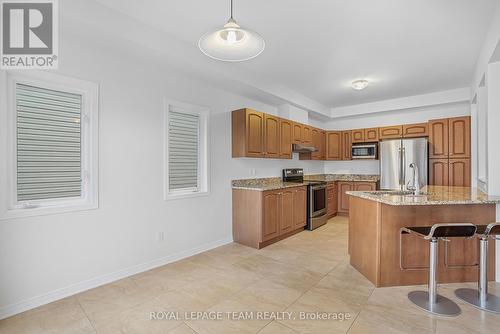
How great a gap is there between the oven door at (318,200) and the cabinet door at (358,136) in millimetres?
1746

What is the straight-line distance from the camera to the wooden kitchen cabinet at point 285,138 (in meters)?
4.91

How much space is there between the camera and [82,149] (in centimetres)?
273

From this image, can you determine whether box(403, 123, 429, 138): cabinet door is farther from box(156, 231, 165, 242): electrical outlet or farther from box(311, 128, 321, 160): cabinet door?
box(156, 231, 165, 242): electrical outlet

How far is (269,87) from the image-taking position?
14.6 feet

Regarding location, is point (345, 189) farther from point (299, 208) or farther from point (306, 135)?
point (299, 208)

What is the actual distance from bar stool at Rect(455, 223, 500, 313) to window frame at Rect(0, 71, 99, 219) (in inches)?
148

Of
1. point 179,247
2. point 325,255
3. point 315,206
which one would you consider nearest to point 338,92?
point 315,206

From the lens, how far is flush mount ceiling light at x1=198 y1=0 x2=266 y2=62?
1.92 meters

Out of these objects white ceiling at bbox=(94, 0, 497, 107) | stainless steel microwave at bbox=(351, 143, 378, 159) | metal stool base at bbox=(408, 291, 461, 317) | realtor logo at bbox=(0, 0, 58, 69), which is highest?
white ceiling at bbox=(94, 0, 497, 107)

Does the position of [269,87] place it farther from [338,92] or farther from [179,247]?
[179,247]

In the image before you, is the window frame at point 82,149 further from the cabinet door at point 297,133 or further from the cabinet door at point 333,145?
the cabinet door at point 333,145

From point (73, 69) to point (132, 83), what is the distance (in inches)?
23.9

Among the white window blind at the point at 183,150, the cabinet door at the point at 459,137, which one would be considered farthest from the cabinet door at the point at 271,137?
the cabinet door at the point at 459,137

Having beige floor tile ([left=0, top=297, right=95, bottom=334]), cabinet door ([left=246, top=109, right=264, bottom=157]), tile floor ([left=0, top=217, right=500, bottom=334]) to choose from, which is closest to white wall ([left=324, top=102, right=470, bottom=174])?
cabinet door ([left=246, top=109, right=264, bottom=157])
